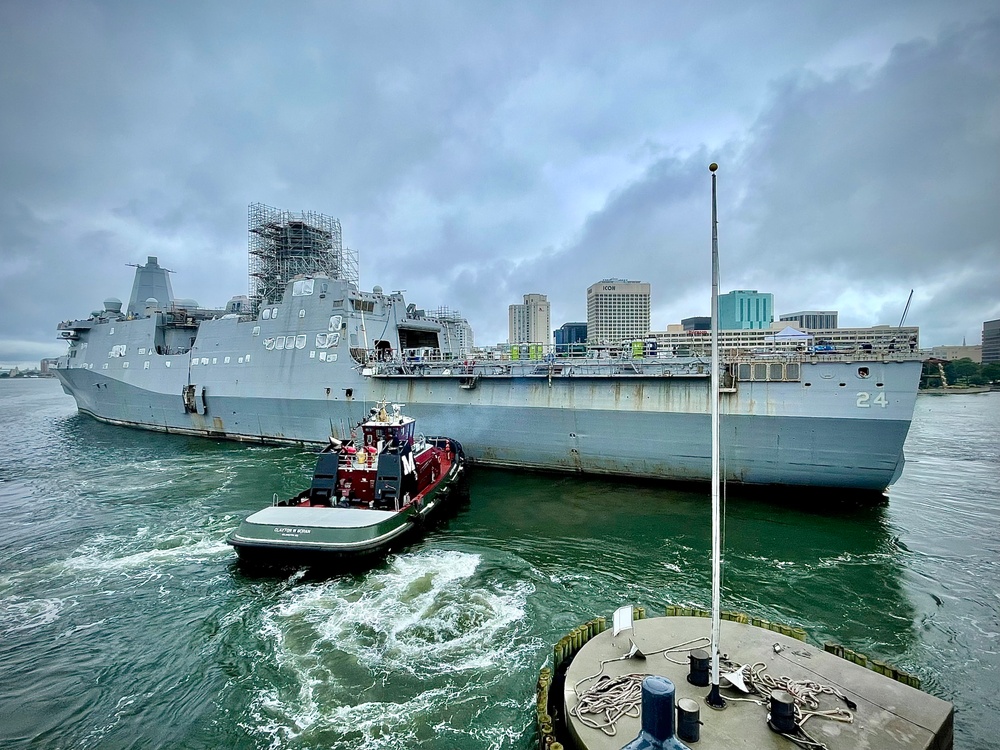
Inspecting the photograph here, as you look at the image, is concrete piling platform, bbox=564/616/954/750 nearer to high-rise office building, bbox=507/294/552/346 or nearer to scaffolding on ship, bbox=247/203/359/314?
scaffolding on ship, bbox=247/203/359/314

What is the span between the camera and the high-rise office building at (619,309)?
89.9m

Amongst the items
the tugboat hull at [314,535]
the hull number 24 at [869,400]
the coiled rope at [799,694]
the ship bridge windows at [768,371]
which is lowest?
the tugboat hull at [314,535]

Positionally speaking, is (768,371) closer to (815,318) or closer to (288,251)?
(288,251)

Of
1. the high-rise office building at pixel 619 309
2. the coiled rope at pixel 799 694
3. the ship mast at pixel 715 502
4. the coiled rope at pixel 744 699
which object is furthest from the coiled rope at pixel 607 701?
the high-rise office building at pixel 619 309

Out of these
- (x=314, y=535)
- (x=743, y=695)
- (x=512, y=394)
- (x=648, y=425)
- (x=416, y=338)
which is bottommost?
(x=314, y=535)

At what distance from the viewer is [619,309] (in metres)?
92.2

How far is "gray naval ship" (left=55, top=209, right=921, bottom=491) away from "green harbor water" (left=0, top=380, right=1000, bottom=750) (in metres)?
2.06

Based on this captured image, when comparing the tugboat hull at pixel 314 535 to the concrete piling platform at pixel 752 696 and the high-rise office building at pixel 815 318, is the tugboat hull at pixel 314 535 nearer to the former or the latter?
the concrete piling platform at pixel 752 696

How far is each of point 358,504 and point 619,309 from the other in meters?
84.9

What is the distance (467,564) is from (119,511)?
45.8 ft

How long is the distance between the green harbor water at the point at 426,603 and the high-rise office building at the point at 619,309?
73120 mm

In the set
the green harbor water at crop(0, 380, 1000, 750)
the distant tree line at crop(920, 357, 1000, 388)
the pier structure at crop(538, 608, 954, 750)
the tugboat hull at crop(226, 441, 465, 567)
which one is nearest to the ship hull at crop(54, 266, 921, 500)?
the green harbor water at crop(0, 380, 1000, 750)

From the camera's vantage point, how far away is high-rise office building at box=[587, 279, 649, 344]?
295 feet

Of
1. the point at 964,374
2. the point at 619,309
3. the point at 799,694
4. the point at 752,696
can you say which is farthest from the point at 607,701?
the point at 964,374
